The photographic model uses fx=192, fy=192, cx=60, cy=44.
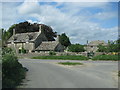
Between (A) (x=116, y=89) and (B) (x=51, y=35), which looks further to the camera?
(B) (x=51, y=35)

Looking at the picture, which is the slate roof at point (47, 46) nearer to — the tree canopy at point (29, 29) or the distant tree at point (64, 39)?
the tree canopy at point (29, 29)

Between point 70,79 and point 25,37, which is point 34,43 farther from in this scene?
point 70,79

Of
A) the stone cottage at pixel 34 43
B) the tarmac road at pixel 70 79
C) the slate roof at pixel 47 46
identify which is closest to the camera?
the tarmac road at pixel 70 79

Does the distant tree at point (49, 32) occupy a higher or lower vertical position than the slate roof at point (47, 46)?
higher

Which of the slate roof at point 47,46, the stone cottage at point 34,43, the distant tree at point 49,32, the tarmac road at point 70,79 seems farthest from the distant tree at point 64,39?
the tarmac road at point 70,79

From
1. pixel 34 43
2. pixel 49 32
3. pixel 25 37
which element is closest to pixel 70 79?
pixel 34 43

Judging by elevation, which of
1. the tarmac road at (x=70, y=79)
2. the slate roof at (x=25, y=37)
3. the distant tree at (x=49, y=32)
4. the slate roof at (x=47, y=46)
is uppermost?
the distant tree at (x=49, y=32)

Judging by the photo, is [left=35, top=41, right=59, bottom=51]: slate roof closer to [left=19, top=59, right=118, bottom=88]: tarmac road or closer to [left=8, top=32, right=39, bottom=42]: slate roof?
[left=8, top=32, right=39, bottom=42]: slate roof

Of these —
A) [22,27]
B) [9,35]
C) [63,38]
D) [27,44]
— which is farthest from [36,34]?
[63,38]

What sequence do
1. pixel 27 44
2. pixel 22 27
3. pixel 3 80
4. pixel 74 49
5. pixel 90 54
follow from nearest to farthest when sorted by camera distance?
1. pixel 3 80
2. pixel 90 54
3. pixel 74 49
4. pixel 27 44
5. pixel 22 27

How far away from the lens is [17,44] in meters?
69.5

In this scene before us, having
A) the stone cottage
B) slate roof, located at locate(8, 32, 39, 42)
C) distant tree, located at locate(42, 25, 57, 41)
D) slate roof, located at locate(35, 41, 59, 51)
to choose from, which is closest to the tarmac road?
slate roof, located at locate(35, 41, 59, 51)

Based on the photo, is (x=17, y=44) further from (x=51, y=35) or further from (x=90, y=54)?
(x=90, y=54)

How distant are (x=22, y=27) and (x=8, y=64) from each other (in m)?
67.8
